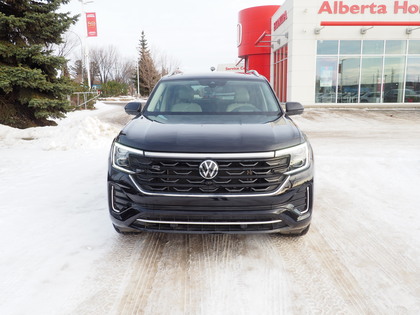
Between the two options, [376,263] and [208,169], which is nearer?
[208,169]

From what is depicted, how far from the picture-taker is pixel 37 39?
11.2 metres

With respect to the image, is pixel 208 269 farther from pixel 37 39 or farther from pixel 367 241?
pixel 37 39

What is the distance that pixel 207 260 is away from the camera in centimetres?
315

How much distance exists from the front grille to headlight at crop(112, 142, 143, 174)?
15 centimetres

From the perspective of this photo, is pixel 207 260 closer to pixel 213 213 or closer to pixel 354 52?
pixel 213 213

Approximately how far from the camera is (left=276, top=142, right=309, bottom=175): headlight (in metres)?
2.96

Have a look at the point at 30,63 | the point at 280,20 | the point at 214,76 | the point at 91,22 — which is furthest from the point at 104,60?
the point at 214,76

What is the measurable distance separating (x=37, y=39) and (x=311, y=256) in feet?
36.6

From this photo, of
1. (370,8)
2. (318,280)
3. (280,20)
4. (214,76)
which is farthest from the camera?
(280,20)

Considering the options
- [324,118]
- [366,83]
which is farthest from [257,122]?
[366,83]

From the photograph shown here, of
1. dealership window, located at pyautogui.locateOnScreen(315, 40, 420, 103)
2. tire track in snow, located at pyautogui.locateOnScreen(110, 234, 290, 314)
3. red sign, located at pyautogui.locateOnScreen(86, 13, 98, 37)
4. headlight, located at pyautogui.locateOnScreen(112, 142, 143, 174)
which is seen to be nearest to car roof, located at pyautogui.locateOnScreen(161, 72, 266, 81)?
headlight, located at pyautogui.locateOnScreen(112, 142, 143, 174)

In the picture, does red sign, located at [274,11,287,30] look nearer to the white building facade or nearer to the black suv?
the white building facade

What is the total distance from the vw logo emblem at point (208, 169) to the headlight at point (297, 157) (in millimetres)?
536

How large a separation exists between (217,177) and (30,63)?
1030 centimetres
